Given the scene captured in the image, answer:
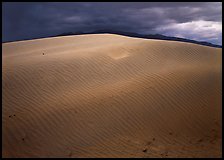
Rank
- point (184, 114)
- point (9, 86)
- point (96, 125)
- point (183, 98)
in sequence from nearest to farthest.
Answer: point (96, 125) < point (184, 114) < point (183, 98) < point (9, 86)

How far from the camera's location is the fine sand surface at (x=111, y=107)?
19.1 feet

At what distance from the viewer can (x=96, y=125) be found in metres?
6.48

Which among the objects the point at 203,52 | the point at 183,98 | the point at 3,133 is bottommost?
the point at 3,133

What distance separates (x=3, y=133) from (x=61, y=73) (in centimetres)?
354

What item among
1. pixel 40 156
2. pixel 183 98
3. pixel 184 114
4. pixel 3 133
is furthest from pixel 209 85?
pixel 3 133

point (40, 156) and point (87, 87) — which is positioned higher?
point (87, 87)

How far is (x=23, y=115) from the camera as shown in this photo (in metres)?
6.68

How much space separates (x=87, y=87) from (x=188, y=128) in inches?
144

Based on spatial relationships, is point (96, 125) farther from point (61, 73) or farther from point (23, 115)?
point (61, 73)

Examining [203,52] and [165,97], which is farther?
[203,52]

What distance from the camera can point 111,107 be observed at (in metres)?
7.15

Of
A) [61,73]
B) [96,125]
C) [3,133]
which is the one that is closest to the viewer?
[3,133]

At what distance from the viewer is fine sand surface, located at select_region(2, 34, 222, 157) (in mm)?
5816

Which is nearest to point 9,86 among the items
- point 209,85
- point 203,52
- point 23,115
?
point 23,115
